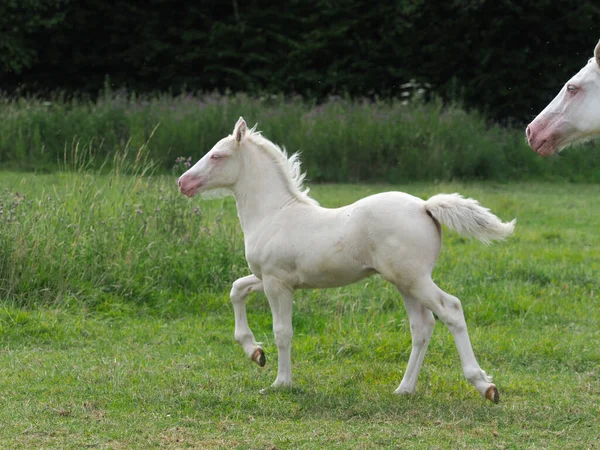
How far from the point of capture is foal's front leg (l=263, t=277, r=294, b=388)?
5984 millimetres

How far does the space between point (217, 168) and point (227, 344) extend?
5.74 ft

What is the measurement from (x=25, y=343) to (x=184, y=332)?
49.1 inches

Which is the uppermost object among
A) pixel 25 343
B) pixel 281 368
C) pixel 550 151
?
pixel 550 151

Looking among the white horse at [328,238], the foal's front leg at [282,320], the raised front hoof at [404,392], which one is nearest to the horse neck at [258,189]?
the white horse at [328,238]

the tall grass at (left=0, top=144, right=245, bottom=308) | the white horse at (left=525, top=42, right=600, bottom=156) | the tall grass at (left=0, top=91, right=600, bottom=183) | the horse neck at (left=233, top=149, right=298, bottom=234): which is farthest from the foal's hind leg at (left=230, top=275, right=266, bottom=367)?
the tall grass at (left=0, top=91, right=600, bottom=183)

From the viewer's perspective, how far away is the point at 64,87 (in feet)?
90.5

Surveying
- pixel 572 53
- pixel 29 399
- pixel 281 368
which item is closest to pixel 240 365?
pixel 281 368

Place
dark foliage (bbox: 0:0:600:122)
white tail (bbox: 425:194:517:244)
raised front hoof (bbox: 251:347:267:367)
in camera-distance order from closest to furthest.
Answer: white tail (bbox: 425:194:517:244)
raised front hoof (bbox: 251:347:267:367)
dark foliage (bbox: 0:0:600:122)

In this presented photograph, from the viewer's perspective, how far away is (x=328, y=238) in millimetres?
5828

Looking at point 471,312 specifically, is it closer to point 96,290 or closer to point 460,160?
point 96,290

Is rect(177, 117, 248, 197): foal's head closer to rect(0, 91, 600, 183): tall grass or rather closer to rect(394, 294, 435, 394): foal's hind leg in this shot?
rect(394, 294, 435, 394): foal's hind leg

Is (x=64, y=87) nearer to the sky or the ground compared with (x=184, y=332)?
nearer to the ground

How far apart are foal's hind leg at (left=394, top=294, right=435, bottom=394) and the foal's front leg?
2.36ft

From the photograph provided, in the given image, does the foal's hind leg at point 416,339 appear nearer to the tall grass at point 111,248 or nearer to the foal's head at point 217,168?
the foal's head at point 217,168
